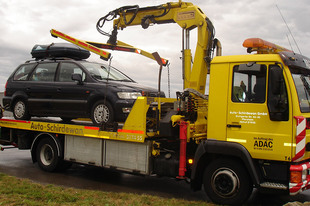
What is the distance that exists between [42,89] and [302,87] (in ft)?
20.3

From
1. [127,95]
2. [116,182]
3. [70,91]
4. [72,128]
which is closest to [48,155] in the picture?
[72,128]

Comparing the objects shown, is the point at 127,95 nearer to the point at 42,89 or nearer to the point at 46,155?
the point at 42,89

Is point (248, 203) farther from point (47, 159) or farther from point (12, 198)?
point (47, 159)

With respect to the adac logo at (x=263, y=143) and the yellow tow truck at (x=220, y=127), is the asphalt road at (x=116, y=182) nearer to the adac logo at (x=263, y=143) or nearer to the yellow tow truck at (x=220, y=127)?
the yellow tow truck at (x=220, y=127)

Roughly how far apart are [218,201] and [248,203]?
800 millimetres

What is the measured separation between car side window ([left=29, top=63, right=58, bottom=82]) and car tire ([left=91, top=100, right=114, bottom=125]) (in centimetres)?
179

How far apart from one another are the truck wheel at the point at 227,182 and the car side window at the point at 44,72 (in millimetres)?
4915

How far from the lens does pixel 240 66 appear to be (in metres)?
5.68

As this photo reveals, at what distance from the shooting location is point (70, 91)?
8391mm

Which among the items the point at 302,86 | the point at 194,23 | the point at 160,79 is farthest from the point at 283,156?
the point at 194,23

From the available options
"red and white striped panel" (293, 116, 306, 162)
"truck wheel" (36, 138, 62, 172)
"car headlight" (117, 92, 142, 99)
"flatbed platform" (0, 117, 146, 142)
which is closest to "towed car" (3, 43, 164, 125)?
"car headlight" (117, 92, 142, 99)

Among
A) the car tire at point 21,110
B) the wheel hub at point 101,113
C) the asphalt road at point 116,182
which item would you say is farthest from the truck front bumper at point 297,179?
the car tire at point 21,110

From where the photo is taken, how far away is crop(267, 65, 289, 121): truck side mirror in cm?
518

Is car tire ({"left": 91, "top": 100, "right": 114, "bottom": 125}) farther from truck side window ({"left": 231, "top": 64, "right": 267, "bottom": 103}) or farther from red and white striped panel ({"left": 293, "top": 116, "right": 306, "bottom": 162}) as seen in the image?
red and white striped panel ({"left": 293, "top": 116, "right": 306, "bottom": 162})
